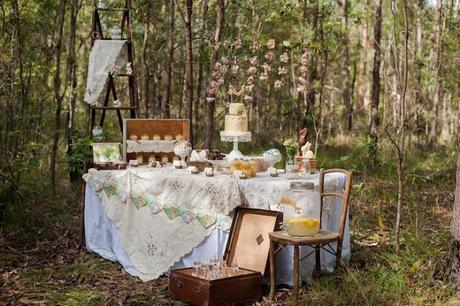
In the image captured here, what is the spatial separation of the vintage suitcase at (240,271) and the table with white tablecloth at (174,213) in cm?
13

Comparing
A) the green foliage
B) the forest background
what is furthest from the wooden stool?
the green foliage

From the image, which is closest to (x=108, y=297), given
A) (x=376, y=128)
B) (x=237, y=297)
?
(x=237, y=297)

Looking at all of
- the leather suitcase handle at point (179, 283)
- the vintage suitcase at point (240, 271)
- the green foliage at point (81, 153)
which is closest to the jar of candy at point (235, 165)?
the vintage suitcase at point (240, 271)

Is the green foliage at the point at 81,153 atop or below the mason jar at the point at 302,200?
atop

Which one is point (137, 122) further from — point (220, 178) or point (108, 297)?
point (108, 297)

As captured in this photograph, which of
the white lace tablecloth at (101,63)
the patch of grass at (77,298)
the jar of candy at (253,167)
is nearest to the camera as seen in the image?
the patch of grass at (77,298)

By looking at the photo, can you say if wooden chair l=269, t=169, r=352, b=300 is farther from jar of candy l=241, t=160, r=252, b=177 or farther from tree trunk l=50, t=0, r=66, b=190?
tree trunk l=50, t=0, r=66, b=190

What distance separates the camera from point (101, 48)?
8.21m

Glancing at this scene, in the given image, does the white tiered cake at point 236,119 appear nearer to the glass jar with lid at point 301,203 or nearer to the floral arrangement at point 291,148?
the floral arrangement at point 291,148

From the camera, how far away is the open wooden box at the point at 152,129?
750 centimetres

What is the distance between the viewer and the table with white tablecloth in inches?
233

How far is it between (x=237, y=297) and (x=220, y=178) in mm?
1159

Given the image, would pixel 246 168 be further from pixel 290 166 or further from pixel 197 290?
pixel 197 290

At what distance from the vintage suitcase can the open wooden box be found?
6.31 feet
